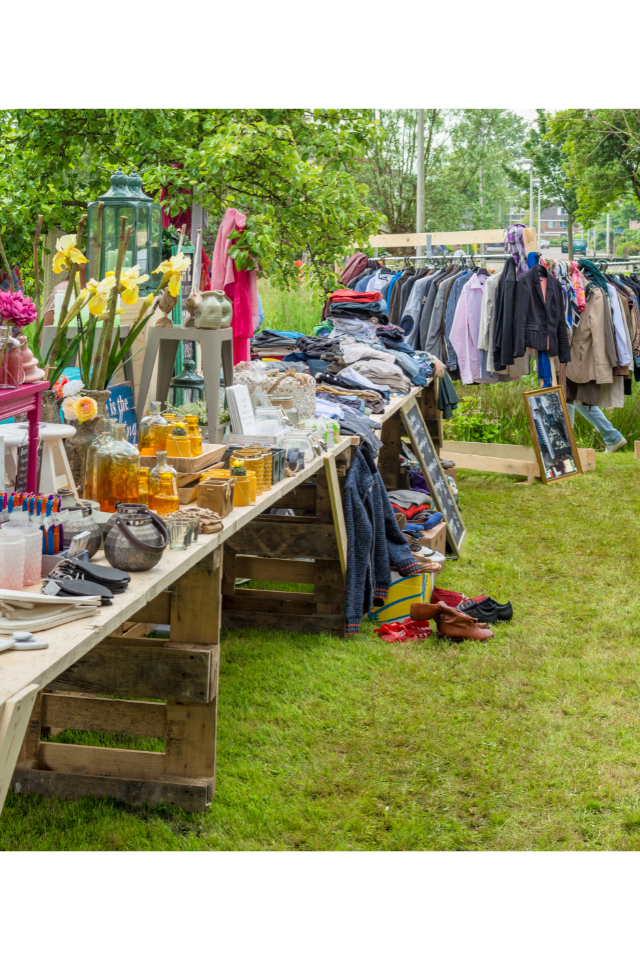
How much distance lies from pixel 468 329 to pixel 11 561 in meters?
6.23

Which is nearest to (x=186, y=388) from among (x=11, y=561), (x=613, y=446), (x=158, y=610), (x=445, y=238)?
(x=158, y=610)

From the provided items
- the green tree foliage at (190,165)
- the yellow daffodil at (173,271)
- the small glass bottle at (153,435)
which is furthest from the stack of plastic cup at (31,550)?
the green tree foliage at (190,165)

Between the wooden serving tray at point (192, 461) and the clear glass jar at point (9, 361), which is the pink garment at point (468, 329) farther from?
the clear glass jar at point (9, 361)

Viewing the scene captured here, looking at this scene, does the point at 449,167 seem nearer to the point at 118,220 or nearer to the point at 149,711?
the point at 118,220

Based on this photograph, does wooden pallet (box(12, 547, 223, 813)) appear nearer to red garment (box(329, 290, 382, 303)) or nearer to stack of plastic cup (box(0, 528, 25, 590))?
stack of plastic cup (box(0, 528, 25, 590))

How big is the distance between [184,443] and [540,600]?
8.54 feet

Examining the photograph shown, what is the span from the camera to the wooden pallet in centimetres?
265

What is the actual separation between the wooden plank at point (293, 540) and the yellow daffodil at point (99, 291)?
1.64 metres

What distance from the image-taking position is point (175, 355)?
12.0 feet

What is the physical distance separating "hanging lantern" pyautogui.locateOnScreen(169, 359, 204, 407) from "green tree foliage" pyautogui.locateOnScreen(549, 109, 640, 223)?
10.5m

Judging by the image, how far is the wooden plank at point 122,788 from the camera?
271 cm

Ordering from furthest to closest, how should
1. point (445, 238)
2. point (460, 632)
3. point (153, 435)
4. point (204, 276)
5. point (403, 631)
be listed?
point (445, 238) → point (204, 276) → point (403, 631) → point (460, 632) → point (153, 435)

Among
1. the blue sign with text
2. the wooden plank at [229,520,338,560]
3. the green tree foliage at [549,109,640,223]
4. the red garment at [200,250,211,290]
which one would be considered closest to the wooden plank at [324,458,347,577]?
the wooden plank at [229,520,338,560]

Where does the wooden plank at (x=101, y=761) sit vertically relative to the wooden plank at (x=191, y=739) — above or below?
below
